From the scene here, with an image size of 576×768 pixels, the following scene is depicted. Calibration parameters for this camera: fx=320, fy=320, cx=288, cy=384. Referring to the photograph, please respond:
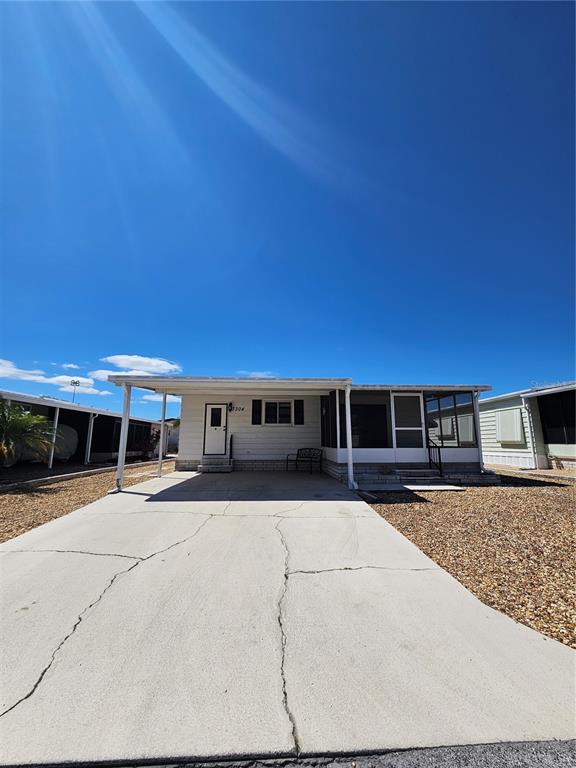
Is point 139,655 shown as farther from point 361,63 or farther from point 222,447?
point 361,63

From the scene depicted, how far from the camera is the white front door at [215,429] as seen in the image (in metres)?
11.0

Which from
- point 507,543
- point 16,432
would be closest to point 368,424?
point 507,543

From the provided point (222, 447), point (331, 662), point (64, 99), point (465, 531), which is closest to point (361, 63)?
point (64, 99)

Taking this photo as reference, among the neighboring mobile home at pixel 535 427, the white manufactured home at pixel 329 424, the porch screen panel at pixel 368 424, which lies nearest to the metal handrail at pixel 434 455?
the white manufactured home at pixel 329 424

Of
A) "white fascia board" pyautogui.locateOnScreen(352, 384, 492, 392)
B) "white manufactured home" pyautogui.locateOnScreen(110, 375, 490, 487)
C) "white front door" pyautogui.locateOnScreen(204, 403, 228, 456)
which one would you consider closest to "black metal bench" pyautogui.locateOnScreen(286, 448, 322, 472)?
"white manufactured home" pyautogui.locateOnScreen(110, 375, 490, 487)

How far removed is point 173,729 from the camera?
1.57 metres

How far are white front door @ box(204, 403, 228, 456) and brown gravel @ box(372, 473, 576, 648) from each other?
233 inches

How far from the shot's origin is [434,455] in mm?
9484

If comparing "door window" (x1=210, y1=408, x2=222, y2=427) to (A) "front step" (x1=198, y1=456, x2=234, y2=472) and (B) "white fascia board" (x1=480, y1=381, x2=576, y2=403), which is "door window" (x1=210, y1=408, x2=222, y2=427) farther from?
(B) "white fascia board" (x1=480, y1=381, x2=576, y2=403)

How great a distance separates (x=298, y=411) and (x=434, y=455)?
4506 mm

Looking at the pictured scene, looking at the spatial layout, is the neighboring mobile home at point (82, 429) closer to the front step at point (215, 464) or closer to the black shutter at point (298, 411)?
the front step at point (215, 464)

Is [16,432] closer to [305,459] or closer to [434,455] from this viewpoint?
[305,459]

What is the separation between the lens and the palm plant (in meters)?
8.75

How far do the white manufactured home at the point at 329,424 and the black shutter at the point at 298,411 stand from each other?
4 centimetres
